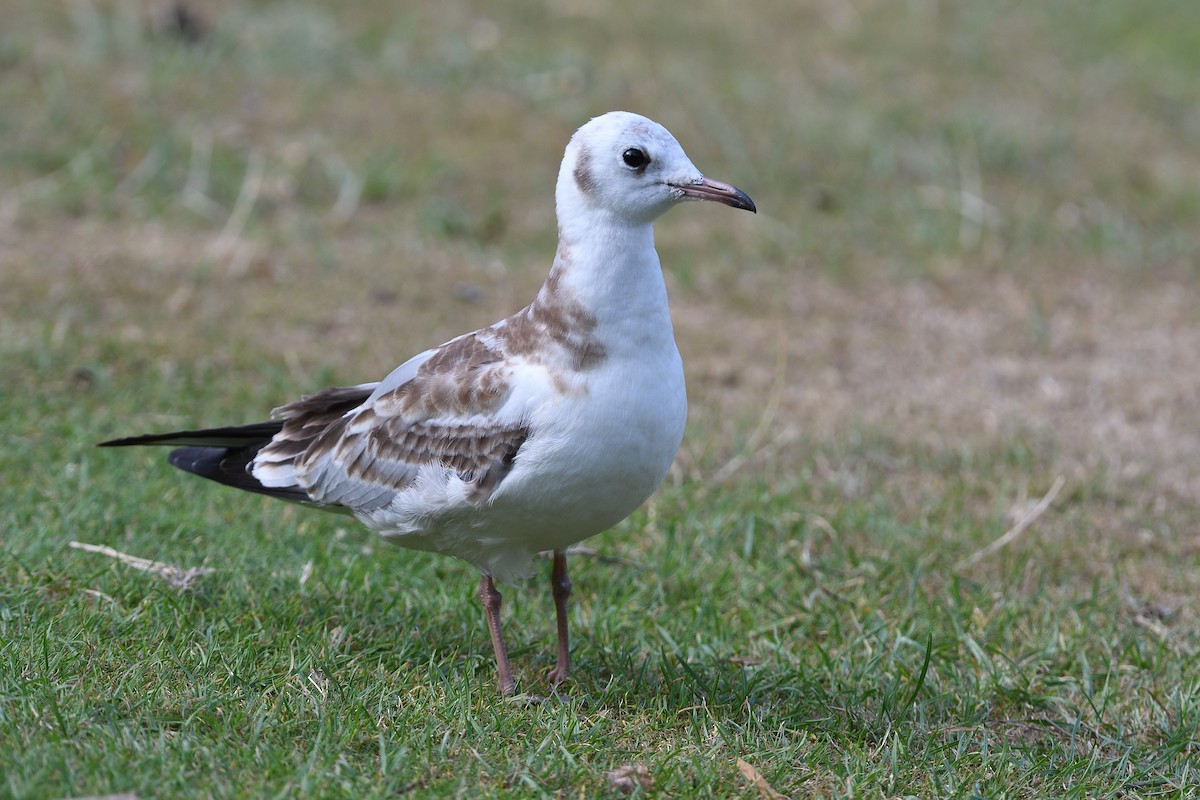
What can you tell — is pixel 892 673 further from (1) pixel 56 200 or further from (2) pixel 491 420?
(1) pixel 56 200

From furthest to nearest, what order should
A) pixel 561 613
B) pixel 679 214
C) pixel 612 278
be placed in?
pixel 679 214, pixel 561 613, pixel 612 278

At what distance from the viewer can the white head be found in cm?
394

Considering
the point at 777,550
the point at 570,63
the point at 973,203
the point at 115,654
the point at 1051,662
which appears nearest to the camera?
the point at 115,654

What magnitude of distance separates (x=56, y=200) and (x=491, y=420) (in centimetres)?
520

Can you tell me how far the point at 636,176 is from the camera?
3949mm

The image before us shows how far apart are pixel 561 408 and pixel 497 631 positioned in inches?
30.4

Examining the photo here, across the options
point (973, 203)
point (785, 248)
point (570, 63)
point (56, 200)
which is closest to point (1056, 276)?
point (973, 203)

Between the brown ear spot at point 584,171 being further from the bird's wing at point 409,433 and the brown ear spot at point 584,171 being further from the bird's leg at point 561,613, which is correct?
the bird's leg at point 561,613

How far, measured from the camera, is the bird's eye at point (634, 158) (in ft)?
12.9

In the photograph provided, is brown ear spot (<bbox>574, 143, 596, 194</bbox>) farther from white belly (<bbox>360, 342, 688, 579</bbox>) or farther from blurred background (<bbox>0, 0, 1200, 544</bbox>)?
blurred background (<bbox>0, 0, 1200, 544</bbox>)

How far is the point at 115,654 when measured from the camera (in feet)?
12.8

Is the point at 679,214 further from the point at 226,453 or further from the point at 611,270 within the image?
the point at 611,270

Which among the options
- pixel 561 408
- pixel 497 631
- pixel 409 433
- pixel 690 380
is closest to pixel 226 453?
pixel 409 433

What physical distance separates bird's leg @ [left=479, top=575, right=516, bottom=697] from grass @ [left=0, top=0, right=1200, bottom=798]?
0.36 ft
